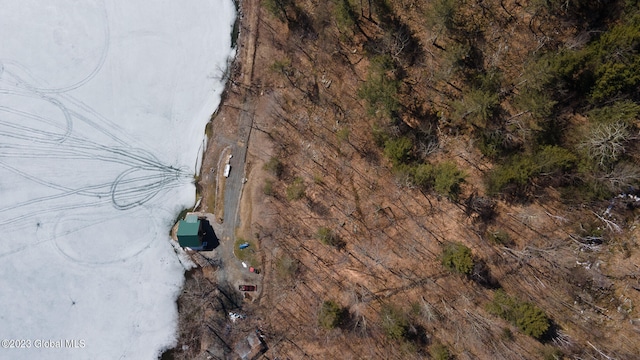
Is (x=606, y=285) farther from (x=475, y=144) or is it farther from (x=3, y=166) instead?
(x=3, y=166)

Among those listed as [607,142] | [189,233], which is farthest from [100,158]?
[607,142]

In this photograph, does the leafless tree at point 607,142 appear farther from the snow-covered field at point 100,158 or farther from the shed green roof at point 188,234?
the shed green roof at point 188,234

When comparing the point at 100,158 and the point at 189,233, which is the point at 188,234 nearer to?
the point at 189,233

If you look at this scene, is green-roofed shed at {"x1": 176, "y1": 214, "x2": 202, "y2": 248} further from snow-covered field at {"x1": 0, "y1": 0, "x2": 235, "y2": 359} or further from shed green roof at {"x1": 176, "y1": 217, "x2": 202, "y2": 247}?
snow-covered field at {"x1": 0, "y1": 0, "x2": 235, "y2": 359}

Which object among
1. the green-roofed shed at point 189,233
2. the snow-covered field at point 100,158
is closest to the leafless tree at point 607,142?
the snow-covered field at point 100,158

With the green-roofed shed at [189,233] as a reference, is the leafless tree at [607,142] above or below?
above

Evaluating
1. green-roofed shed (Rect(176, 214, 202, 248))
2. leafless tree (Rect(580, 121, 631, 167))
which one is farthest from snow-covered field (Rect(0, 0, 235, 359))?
leafless tree (Rect(580, 121, 631, 167))
